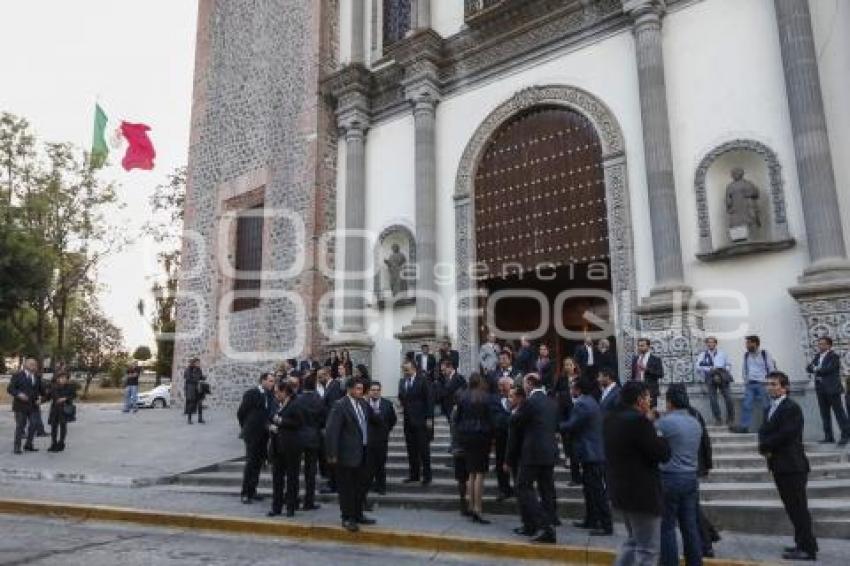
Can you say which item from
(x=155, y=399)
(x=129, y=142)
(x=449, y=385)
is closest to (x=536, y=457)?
(x=449, y=385)

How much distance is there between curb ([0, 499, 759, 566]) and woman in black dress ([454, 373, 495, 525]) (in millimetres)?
785

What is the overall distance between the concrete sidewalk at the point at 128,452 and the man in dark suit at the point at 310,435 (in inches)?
110

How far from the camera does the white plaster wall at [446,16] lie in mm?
14504

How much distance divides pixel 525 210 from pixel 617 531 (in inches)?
302

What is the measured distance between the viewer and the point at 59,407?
11133mm

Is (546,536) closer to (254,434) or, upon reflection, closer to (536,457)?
(536,457)

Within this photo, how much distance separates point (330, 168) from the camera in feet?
51.4

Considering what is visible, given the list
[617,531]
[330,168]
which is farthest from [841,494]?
[330,168]

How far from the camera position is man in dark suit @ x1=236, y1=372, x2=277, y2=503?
788 centimetres

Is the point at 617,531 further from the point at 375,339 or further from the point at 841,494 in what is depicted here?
the point at 375,339

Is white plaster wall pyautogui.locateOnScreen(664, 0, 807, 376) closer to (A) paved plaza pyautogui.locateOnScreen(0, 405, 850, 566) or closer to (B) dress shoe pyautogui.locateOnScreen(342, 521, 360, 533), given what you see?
(A) paved plaza pyautogui.locateOnScreen(0, 405, 850, 566)

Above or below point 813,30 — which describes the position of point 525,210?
below

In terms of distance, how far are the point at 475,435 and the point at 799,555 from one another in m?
2.95

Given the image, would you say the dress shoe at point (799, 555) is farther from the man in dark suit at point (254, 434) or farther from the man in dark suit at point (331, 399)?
the man in dark suit at point (254, 434)
